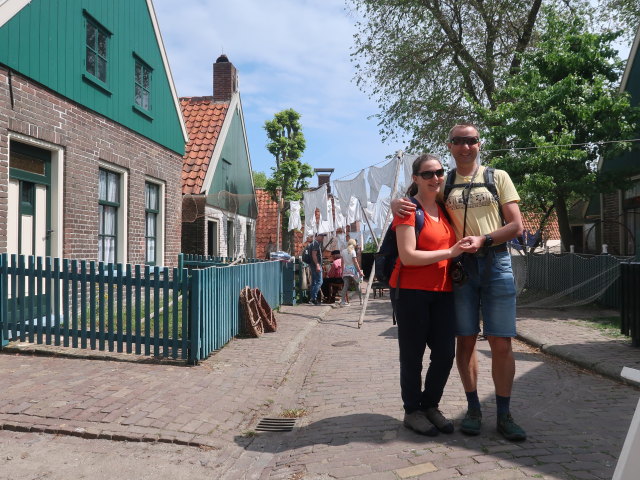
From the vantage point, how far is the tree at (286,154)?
2492 centimetres

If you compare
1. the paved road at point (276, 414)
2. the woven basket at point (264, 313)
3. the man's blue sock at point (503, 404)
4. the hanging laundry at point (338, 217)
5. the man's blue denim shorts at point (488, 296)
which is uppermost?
the hanging laundry at point (338, 217)

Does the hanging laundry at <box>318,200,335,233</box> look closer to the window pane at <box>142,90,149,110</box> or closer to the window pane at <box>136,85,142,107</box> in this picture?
the window pane at <box>142,90,149,110</box>

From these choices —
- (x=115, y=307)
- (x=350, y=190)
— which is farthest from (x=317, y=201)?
(x=115, y=307)

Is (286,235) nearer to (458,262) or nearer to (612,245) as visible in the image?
(612,245)

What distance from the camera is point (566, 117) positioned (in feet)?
40.3

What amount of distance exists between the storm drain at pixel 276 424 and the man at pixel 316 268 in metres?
9.40

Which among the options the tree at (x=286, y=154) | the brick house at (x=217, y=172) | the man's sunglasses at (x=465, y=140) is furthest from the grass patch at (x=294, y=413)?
the tree at (x=286, y=154)

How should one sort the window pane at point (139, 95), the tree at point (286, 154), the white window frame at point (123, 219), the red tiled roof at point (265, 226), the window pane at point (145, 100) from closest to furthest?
the white window frame at point (123, 219) < the window pane at point (139, 95) < the window pane at point (145, 100) < the tree at point (286, 154) < the red tiled roof at point (265, 226)

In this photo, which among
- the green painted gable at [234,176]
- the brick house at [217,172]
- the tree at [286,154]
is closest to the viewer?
the brick house at [217,172]

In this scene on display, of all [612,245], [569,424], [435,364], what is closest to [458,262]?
[435,364]

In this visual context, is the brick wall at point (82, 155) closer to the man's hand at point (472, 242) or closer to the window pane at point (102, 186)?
the window pane at point (102, 186)

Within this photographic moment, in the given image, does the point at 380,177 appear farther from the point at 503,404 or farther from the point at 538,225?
the point at 538,225

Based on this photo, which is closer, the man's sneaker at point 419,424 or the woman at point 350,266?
the man's sneaker at point 419,424

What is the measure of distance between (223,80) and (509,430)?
18586mm
